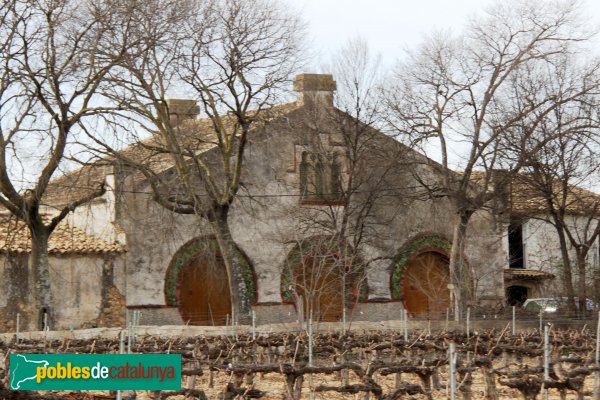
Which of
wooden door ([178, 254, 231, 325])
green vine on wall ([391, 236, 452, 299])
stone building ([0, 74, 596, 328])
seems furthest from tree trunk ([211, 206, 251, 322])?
green vine on wall ([391, 236, 452, 299])

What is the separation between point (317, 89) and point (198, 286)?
25.3ft

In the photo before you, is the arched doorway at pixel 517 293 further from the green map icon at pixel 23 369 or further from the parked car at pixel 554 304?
the green map icon at pixel 23 369

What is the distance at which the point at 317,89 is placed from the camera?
40094mm

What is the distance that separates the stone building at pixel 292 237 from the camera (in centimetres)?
3669

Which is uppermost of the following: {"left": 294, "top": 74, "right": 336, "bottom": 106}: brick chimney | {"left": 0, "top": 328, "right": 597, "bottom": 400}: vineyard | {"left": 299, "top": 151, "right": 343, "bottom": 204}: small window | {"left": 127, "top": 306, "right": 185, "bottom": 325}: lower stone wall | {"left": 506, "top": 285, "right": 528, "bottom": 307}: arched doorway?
{"left": 294, "top": 74, "right": 336, "bottom": 106}: brick chimney

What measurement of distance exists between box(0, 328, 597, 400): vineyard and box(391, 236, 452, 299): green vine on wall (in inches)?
451

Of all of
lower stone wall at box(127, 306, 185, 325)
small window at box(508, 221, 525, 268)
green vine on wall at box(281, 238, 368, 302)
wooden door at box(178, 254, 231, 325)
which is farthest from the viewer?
small window at box(508, 221, 525, 268)

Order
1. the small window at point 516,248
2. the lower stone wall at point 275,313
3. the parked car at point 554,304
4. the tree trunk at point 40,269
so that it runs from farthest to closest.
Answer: the small window at point 516,248 < the lower stone wall at point 275,313 < the parked car at point 554,304 < the tree trunk at point 40,269

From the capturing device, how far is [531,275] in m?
50.6

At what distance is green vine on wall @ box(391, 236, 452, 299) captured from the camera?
40.9 metres

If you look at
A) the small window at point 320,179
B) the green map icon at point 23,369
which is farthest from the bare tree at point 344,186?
the green map icon at point 23,369

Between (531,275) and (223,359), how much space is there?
29254 mm

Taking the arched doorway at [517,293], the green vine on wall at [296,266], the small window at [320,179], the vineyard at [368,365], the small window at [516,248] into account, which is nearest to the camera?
the vineyard at [368,365]

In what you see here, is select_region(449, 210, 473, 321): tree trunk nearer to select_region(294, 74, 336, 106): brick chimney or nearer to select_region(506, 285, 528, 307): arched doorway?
select_region(294, 74, 336, 106): brick chimney
